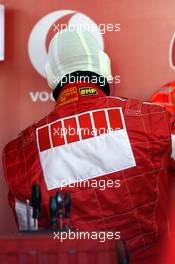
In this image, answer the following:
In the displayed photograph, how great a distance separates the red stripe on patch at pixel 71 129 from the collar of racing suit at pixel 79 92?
5 centimetres

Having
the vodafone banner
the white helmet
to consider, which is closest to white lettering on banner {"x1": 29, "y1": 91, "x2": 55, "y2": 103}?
the vodafone banner

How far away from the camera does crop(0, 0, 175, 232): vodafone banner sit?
1.56 meters

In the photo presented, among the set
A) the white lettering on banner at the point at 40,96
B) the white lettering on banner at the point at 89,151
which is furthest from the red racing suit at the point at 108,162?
the white lettering on banner at the point at 40,96

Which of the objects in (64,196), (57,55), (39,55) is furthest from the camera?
(39,55)

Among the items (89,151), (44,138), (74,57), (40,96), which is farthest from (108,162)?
(40,96)

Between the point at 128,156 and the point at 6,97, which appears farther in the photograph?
the point at 6,97

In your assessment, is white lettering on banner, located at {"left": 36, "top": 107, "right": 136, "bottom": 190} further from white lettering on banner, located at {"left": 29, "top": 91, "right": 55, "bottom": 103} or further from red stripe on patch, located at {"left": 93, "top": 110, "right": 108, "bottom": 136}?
white lettering on banner, located at {"left": 29, "top": 91, "right": 55, "bottom": 103}

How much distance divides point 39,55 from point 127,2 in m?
0.33

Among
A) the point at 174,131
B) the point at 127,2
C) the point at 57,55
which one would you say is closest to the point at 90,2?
the point at 127,2

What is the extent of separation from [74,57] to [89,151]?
0.85 ft

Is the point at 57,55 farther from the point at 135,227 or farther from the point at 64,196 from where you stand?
the point at 135,227

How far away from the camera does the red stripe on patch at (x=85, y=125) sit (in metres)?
1.19

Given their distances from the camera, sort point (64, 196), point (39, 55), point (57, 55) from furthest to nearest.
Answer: point (39, 55), point (57, 55), point (64, 196)

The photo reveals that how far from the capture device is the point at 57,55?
1293 millimetres
